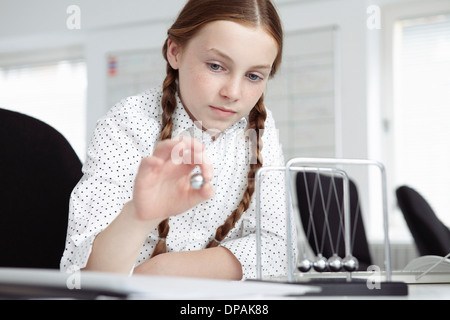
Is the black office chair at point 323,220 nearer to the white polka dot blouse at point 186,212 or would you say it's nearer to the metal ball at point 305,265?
the white polka dot blouse at point 186,212

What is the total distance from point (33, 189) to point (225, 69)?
474mm

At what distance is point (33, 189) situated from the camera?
1119 mm

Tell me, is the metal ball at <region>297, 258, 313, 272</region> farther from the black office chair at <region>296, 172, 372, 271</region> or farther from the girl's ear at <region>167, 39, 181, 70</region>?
the black office chair at <region>296, 172, 372, 271</region>

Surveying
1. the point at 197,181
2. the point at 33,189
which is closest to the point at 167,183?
the point at 197,181

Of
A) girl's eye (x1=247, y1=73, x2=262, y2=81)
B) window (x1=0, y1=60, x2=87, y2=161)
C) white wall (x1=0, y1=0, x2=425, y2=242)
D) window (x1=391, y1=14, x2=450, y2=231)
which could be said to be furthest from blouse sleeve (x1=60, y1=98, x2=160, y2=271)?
window (x1=0, y1=60, x2=87, y2=161)

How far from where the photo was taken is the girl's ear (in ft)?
3.41

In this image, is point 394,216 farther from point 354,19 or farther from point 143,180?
point 143,180

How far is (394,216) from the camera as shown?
3.16m

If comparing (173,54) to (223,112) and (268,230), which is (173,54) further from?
(268,230)

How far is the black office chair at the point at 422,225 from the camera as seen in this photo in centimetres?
156

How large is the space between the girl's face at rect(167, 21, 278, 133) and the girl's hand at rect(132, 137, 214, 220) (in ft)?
1.02

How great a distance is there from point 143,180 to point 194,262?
0.38m

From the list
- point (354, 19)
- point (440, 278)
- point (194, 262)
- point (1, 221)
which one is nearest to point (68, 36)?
point (354, 19)

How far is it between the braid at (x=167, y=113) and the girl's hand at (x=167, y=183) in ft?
1.20
